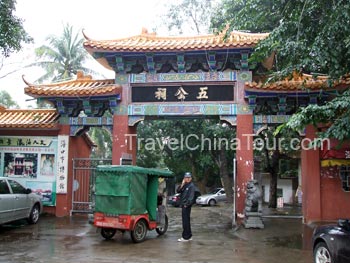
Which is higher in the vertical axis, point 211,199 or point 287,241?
point 287,241

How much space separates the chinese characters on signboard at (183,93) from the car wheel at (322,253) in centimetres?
687

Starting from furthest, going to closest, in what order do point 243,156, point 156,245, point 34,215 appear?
point 243,156 → point 34,215 → point 156,245

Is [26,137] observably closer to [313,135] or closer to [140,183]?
[140,183]

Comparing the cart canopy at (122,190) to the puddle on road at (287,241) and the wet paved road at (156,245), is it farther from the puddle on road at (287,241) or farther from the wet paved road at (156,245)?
the puddle on road at (287,241)

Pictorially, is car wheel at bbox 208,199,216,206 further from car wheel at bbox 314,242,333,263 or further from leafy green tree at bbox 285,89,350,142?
car wheel at bbox 314,242,333,263

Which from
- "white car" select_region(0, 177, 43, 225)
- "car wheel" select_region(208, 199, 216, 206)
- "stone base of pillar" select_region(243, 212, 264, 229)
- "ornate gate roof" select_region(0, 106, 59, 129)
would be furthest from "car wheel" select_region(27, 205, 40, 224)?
"car wheel" select_region(208, 199, 216, 206)

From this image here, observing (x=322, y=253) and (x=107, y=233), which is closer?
(x=322, y=253)

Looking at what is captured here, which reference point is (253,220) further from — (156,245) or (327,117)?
(327,117)

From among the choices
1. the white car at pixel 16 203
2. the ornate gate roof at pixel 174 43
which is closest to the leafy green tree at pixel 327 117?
the ornate gate roof at pixel 174 43

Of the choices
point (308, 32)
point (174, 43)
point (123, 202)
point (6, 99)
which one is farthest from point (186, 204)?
point (6, 99)

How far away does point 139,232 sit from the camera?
948 centimetres

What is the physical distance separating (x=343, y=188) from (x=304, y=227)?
1827mm

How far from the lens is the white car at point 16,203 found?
34.8 feet

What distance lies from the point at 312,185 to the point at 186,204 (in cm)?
Answer: 469
